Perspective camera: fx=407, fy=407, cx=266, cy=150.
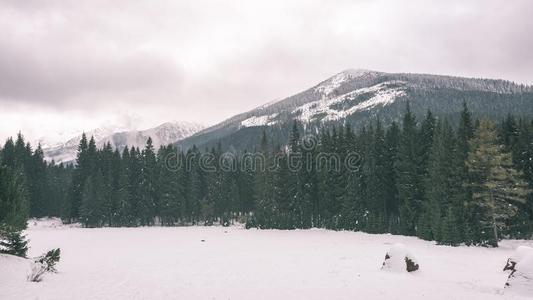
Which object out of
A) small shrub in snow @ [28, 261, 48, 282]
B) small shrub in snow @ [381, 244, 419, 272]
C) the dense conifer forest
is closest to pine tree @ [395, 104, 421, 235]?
the dense conifer forest

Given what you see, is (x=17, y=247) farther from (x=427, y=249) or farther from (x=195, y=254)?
(x=427, y=249)

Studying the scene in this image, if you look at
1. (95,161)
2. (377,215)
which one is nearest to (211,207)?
(95,161)

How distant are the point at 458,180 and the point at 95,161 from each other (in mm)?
83135

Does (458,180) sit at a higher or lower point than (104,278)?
higher

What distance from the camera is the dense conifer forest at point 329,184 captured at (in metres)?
43.9

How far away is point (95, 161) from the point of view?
3932 inches

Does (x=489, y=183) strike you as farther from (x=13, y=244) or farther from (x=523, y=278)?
(x=13, y=244)

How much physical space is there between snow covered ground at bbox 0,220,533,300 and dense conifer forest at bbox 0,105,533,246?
6.12m

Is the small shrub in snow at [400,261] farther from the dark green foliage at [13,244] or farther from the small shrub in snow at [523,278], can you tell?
the dark green foliage at [13,244]

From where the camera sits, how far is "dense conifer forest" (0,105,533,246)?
144ft

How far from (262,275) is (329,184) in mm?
45900

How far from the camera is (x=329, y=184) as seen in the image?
70312 millimetres

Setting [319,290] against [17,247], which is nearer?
[319,290]

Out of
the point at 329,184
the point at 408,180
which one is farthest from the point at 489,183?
the point at 329,184
